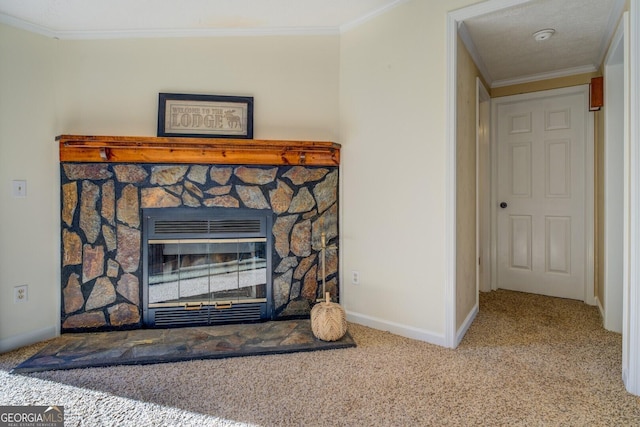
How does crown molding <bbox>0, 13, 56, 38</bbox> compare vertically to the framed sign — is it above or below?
above

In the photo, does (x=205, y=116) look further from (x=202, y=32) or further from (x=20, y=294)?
(x=20, y=294)

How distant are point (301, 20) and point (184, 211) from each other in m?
1.70

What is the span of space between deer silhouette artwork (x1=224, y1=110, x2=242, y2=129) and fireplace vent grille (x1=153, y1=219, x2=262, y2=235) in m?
0.74

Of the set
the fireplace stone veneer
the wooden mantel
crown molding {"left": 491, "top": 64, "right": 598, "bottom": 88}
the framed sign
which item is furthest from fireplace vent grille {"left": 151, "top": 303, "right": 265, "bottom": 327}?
crown molding {"left": 491, "top": 64, "right": 598, "bottom": 88}

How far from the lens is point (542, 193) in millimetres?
3480

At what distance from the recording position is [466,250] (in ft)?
8.43

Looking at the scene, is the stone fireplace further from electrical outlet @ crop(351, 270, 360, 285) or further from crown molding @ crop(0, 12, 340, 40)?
crown molding @ crop(0, 12, 340, 40)

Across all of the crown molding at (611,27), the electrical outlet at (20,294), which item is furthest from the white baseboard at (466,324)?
the electrical outlet at (20,294)

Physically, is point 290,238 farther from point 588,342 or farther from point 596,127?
point 596,127

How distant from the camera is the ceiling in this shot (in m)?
2.21

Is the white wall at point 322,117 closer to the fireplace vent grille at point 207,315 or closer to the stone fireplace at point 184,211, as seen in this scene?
the stone fireplace at point 184,211

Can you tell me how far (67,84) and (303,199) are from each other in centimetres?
194

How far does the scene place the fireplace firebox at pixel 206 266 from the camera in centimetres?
261

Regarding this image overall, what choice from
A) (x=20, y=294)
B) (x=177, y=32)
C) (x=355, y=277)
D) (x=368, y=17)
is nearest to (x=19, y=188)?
(x=20, y=294)
